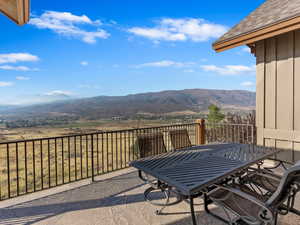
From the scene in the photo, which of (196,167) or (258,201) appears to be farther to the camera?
(196,167)

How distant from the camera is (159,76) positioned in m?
45.1

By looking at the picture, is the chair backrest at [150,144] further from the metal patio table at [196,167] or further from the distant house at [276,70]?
the distant house at [276,70]

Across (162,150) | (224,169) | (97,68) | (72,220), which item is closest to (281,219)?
(224,169)

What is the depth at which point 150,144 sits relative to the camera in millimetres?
3174

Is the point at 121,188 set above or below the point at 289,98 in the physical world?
below

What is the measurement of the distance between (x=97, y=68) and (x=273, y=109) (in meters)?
46.1

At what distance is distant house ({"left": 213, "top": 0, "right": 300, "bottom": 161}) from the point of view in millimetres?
3457

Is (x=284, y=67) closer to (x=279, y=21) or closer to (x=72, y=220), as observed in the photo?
(x=279, y=21)

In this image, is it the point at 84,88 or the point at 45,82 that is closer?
the point at 45,82

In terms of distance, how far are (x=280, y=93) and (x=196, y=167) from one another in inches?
110

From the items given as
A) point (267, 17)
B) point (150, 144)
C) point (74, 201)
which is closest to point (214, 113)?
point (267, 17)

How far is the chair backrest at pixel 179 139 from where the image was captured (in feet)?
12.1

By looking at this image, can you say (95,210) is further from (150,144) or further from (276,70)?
(276,70)

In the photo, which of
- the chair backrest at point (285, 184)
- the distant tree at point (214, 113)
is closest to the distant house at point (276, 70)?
the chair backrest at point (285, 184)
